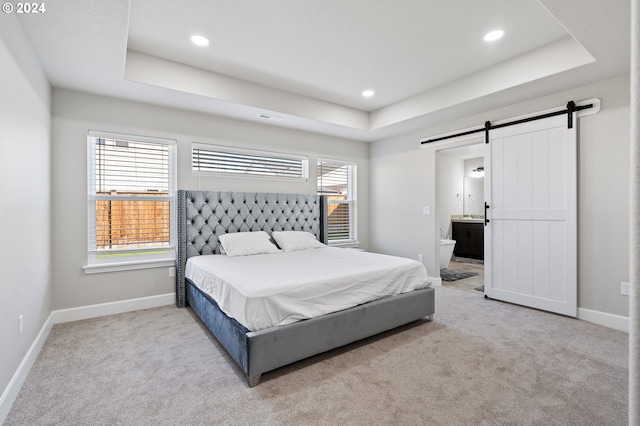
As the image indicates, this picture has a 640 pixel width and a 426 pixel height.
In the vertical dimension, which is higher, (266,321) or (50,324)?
(266,321)

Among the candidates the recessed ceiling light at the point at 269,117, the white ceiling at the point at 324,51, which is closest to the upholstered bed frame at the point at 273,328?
the recessed ceiling light at the point at 269,117

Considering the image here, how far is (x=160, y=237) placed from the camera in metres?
3.89

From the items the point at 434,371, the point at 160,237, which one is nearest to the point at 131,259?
the point at 160,237

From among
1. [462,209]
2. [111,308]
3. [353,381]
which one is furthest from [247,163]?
[462,209]

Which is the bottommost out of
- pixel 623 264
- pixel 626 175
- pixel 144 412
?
pixel 144 412

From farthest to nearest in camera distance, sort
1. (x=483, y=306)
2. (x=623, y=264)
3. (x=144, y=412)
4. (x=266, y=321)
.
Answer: (x=483, y=306)
(x=623, y=264)
(x=266, y=321)
(x=144, y=412)

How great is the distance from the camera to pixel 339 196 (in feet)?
18.1

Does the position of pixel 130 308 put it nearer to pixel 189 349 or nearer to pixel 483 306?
pixel 189 349

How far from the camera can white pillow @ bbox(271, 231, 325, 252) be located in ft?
13.8

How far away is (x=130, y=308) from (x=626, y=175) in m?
5.24

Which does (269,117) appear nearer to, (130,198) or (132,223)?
(130,198)

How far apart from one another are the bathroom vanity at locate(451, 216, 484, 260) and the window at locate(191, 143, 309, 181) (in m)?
3.97

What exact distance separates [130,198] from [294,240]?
Result: 199cm

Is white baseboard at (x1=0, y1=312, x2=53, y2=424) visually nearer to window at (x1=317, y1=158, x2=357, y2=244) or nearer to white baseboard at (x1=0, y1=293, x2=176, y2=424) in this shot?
white baseboard at (x1=0, y1=293, x2=176, y2=424)
